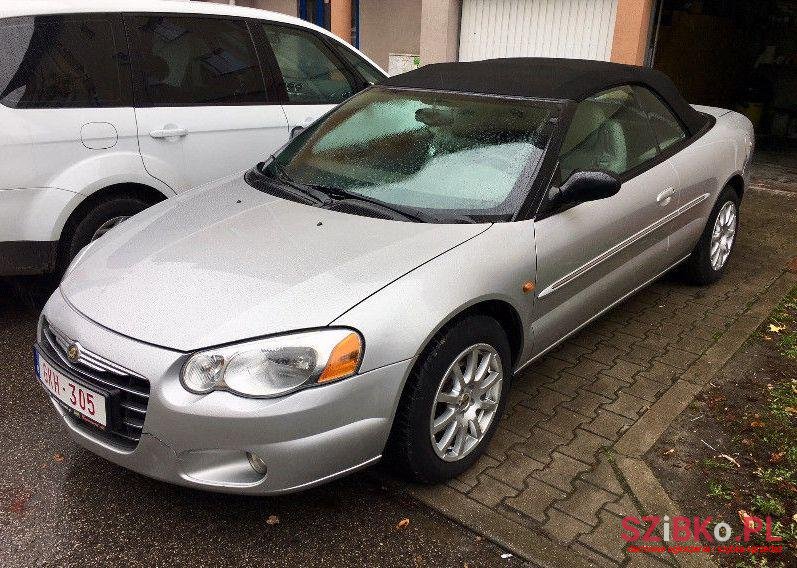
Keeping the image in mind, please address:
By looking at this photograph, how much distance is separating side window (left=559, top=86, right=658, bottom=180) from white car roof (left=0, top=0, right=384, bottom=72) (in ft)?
8.44

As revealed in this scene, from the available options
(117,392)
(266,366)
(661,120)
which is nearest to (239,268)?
(266,366)

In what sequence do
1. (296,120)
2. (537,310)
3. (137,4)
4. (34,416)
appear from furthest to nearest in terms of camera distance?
(296,120) < (137,4) < (34,416) < (537,310)

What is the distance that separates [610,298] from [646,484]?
111 centimetres

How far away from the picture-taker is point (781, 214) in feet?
22.3

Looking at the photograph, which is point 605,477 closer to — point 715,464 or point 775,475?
point 715,464

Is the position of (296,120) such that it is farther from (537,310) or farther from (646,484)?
(646,484)

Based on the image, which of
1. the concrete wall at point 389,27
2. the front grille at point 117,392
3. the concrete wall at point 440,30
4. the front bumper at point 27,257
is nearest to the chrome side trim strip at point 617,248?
the front grille at point 117,392

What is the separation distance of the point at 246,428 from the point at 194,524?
628 mm

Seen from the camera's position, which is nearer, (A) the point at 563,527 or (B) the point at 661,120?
(A) the point at 563,527

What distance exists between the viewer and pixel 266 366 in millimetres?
2328

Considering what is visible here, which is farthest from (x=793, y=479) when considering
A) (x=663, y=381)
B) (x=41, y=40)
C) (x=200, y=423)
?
(x=41, y=40)

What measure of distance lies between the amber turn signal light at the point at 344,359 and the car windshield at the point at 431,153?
0.83m

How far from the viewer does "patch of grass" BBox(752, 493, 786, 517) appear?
2732 mm

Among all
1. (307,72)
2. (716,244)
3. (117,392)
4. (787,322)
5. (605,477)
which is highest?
(307,72)
